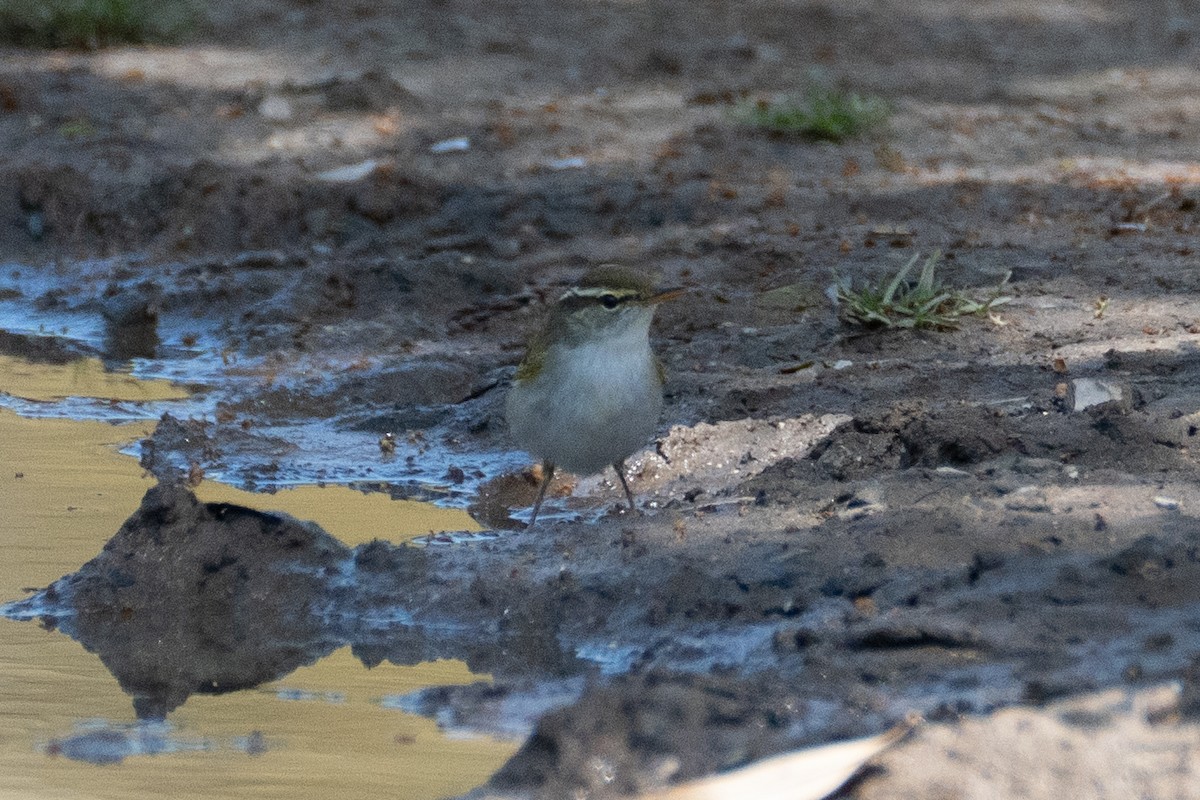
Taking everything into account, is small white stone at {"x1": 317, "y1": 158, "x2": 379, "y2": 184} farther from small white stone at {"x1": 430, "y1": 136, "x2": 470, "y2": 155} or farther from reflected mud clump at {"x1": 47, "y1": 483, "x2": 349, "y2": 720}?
reflected mud clump at {"x1": 47, "y1": 483, "x2": 349, "y2": 720}

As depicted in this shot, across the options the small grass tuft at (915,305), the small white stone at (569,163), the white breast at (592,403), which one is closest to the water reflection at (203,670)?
the white breast at (592,403)

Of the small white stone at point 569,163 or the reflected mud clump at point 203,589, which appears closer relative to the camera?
A: the reflected mud clump at point 203,589

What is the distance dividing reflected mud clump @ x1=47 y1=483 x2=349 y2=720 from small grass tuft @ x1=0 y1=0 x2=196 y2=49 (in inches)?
365

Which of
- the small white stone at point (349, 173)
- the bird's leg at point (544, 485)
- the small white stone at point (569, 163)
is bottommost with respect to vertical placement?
the bird's leg at point (544, 485)

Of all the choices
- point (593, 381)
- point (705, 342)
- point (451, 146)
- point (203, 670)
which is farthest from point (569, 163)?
point (203, 670)

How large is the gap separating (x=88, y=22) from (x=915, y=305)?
8817mm

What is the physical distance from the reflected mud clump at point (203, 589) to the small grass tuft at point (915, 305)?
334 centimetres

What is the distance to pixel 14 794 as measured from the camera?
4.48 meters

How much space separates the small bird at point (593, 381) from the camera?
6203mm

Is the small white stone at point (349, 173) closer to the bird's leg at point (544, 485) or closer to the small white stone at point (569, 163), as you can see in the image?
the small white stone at point (569, 163)

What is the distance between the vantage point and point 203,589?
6.09 m

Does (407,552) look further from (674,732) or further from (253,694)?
(674,732)

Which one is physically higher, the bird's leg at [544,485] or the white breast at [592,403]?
the white breast at [592,403]

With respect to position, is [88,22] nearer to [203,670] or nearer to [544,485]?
[544,485]
